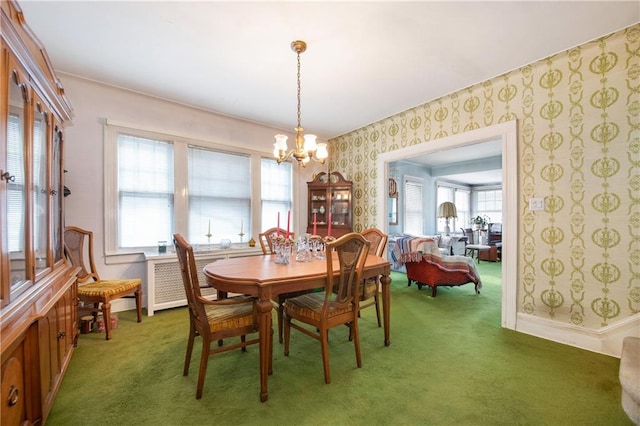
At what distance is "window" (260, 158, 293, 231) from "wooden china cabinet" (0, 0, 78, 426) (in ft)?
8.62

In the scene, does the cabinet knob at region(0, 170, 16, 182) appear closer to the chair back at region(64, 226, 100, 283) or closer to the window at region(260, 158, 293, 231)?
the chair back at region(64, 226, 100, 283)

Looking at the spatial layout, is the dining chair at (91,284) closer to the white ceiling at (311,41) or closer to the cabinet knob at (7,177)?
the cabinet knob at (7,177)

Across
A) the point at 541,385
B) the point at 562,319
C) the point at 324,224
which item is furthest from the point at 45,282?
the point at 562,319

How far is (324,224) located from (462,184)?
21.5 ft

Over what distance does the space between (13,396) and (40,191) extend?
3.95ft

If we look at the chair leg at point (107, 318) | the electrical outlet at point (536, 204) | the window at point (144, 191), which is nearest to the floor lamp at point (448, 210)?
the electrical outlet at point (536, 204)

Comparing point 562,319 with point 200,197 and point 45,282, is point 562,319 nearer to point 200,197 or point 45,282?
point 45,282

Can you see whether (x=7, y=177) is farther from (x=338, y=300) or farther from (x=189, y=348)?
(x=338, y=300)

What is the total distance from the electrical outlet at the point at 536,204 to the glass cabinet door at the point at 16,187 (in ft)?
12.4

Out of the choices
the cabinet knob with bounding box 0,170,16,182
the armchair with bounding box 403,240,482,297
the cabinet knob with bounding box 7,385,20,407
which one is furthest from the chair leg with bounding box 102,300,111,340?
the armchair with bounding box 403,240,482,297

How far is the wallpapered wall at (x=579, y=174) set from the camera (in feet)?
7.14

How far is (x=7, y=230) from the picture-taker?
123 centimetres

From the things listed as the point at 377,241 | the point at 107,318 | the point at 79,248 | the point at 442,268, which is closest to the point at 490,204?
the point at 442,268

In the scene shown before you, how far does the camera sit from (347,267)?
1930 millimetres
